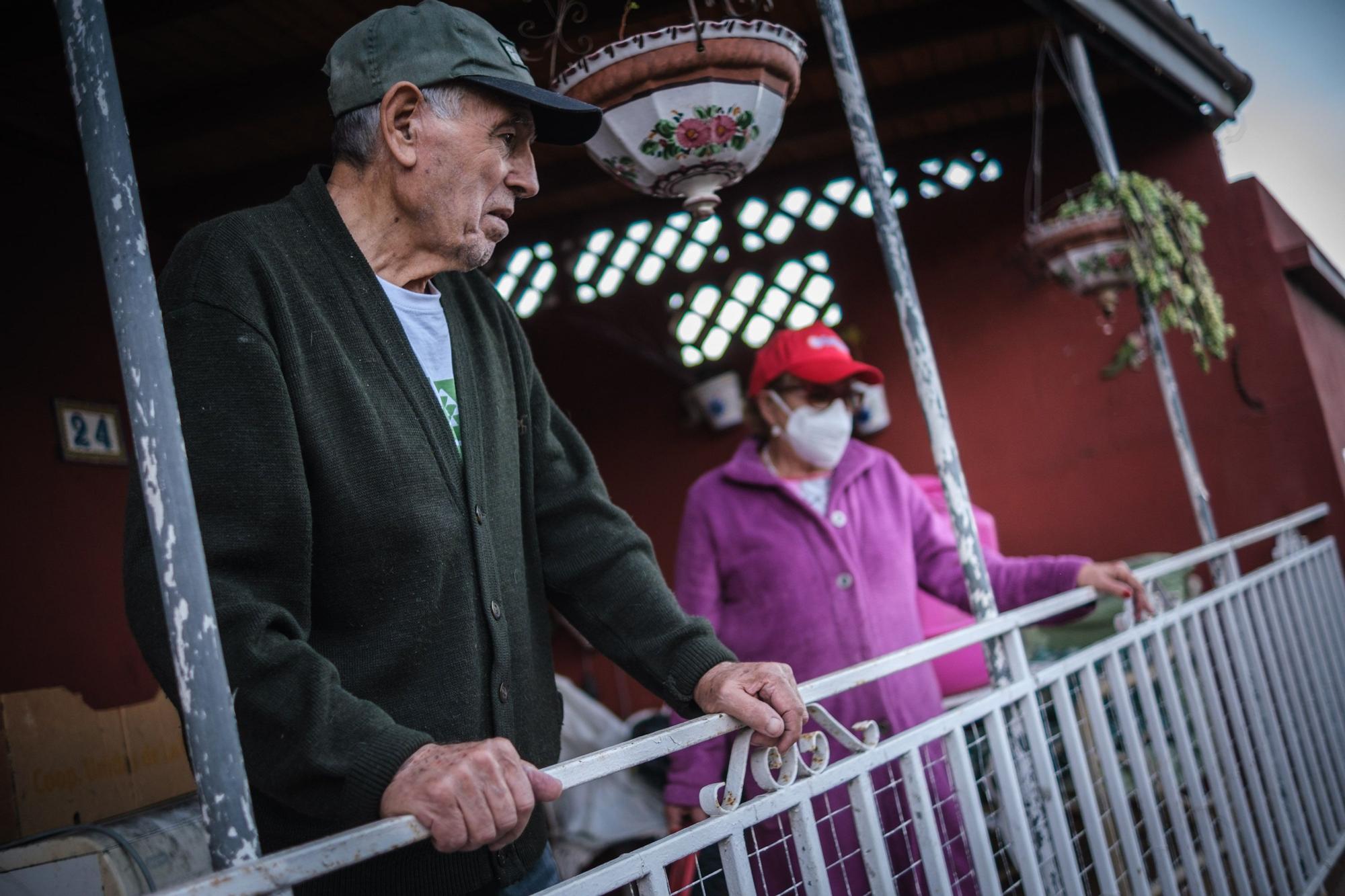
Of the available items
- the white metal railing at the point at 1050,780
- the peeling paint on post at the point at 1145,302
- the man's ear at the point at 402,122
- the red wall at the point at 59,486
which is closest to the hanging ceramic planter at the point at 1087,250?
the peeling paint on post at the point at 1145,302

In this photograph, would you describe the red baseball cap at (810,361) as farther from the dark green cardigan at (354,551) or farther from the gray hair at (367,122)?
the gray hair at (367,122)

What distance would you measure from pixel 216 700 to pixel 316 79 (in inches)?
134

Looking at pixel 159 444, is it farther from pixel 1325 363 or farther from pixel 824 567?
pixel 1325 363

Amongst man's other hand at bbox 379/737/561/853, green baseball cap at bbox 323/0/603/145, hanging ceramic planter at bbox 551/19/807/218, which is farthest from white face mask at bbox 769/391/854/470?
man's other hand at bbox 379/737/561/853

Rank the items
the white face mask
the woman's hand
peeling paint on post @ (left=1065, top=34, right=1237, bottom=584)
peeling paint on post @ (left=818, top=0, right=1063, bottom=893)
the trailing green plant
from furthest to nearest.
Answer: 1. peeling paint on post @ (left=1065, top=34, right=1237, bottom=584)
2. the trailing green plant
3. the white face mask
4. the woman's hand
5. peeling paint on post @ (left=818, top=0, right=1063, bottom=893)

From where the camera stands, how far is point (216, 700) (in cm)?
94

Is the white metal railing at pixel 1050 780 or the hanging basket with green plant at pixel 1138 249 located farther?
the hanging basket with green plant at pixel 1138 249

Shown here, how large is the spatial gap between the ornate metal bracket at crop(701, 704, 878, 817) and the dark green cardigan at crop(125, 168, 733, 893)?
0.13m

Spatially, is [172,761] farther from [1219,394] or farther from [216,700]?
[1219,394]

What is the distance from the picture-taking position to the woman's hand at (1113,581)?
7.76ft

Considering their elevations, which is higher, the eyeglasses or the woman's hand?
the eyeglasses

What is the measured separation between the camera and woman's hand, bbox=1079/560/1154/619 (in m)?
2.37

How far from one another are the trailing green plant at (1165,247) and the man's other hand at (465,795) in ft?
10.8

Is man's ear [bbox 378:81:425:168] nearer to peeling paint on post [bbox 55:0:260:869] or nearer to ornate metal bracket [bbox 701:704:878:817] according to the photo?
peeling paint on post [bbox 55:0:260:869]
